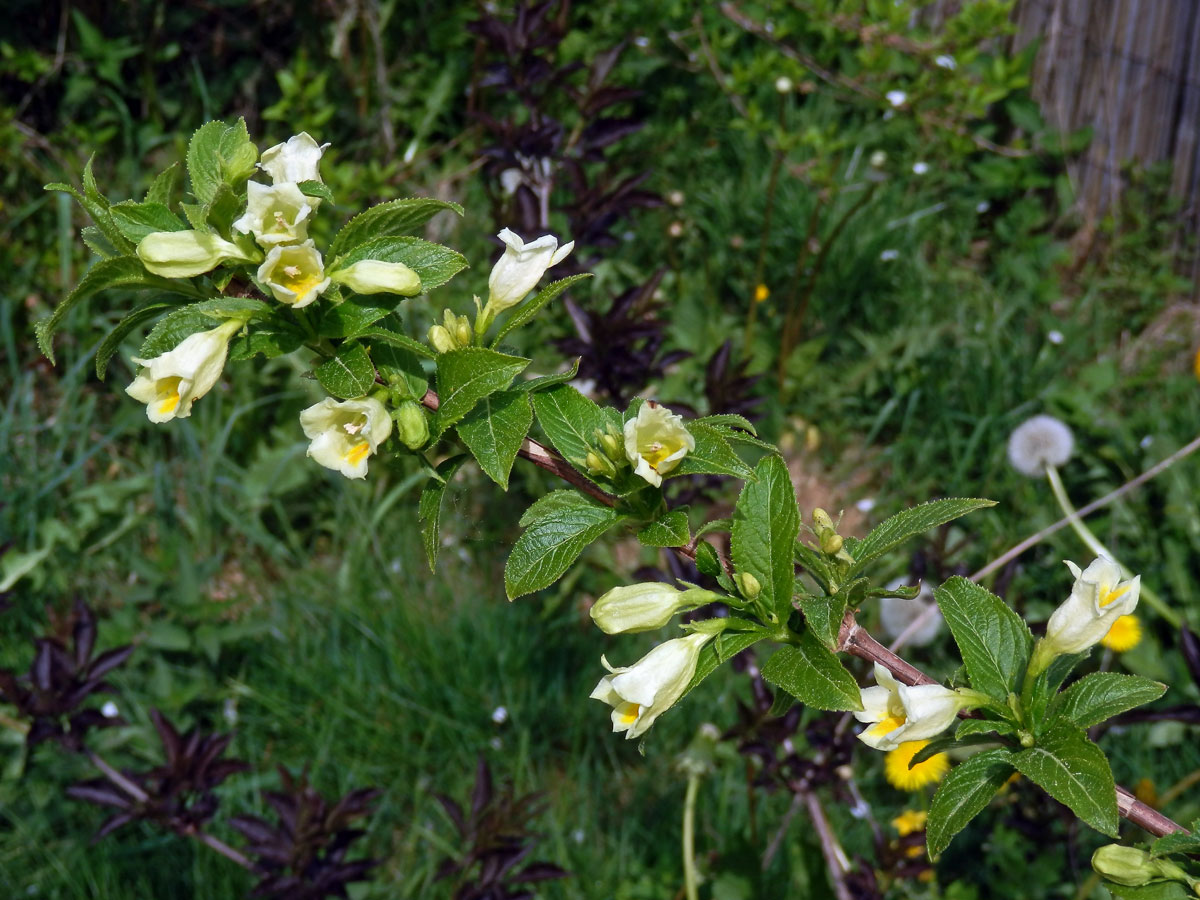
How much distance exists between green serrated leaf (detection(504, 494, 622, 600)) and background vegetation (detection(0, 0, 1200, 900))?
111cm

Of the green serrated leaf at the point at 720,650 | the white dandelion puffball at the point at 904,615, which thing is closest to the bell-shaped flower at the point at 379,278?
the green serrated leaf at the point at 720,650

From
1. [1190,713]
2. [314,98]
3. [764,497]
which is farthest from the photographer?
[314,98]

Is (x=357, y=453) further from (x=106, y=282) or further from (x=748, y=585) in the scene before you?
(x=748, y=585)

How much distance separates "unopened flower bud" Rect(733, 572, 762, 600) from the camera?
80 cm

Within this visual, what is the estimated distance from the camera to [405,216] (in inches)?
34.5

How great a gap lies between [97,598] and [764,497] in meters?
2.17

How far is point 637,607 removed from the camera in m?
0.79

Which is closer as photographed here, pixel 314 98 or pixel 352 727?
pixel 352 727

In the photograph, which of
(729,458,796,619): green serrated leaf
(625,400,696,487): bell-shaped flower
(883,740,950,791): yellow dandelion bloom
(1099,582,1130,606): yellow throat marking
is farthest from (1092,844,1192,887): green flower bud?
(883,740,950,791): yellow dandelion bloom

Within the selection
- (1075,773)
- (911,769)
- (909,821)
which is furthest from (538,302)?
(909,821)

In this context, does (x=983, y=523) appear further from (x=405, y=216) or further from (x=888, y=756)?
(x=405, y=216)

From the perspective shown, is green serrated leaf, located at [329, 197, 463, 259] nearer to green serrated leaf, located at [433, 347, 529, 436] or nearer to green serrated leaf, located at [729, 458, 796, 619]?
green serrated leaf, located at [433, 347, 529, 436]

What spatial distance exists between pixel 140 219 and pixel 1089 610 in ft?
2.59

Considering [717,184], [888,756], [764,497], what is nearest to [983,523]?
[888,756]
